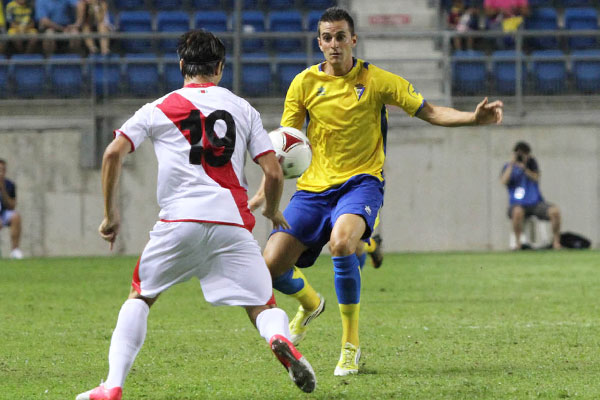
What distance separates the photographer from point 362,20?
19688 millimetres

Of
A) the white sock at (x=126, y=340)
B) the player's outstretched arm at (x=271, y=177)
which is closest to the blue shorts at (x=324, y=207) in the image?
the player's outstretched arm at (x=271, y=177)

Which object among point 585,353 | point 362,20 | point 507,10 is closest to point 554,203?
point 507,10

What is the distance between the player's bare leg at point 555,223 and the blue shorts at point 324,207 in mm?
11574

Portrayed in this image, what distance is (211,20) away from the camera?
19094 millimetres

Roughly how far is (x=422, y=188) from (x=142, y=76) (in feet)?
17.2

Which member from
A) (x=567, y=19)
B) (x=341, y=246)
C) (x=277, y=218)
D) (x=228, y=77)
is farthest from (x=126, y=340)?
(x=567, y=19)

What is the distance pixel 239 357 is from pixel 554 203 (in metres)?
12.8

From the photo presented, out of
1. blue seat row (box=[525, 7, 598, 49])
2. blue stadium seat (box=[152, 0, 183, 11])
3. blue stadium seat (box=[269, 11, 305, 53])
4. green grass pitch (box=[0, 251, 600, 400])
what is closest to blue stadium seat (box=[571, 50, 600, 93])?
blue seat row (box=[525, 7, 598, 49])

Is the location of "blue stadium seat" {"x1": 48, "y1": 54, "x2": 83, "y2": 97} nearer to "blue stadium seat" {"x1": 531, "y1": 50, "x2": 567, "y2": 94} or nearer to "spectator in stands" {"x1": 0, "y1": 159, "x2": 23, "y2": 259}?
"spectator in stands" {"x1": 0, "y1": 159, "x2": 23, "y2": 259}

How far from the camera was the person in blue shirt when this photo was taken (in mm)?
17281

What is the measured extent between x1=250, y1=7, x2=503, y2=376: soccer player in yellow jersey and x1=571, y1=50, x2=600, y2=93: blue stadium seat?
1178 centimetres

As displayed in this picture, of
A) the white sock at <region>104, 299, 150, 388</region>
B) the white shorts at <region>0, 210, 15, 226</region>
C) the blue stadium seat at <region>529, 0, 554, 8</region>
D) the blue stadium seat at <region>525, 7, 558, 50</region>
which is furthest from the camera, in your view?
the blue stadium seat at <region>529, 0, 554, 8</region>

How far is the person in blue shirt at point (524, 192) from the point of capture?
17.3m

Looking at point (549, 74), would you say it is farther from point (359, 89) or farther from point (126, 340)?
point (126, 340)
